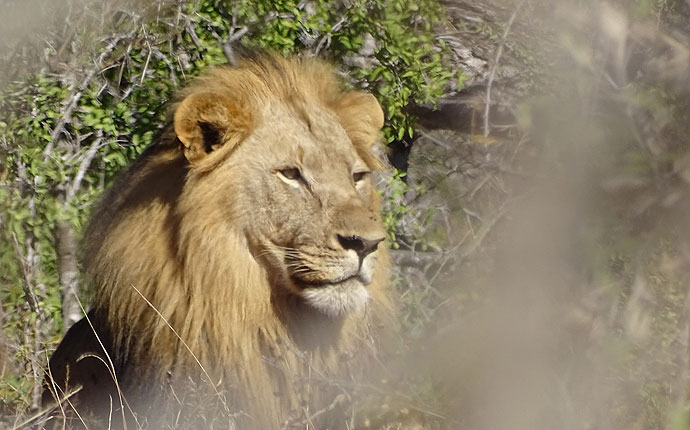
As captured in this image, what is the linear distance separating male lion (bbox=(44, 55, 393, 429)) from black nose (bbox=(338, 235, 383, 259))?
22 millimetres

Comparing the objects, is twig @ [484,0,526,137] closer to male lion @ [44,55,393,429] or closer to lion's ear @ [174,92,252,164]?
male lion @ [44,55,393,429]

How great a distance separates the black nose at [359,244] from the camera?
3320mm

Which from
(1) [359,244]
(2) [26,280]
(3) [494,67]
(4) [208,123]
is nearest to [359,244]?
(1) [359,244]

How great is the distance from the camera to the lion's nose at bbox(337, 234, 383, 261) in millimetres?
3320

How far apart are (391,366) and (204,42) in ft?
7.10

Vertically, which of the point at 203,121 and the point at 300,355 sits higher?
the point at 203,121

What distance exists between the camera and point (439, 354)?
5137 mm

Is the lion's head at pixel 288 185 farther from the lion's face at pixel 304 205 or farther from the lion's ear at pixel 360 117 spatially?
the lion's ear at pixel 360 117

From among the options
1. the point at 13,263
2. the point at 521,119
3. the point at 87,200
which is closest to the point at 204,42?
the point at 87,200

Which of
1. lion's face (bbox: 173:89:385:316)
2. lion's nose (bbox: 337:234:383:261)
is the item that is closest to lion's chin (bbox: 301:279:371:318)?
lion's face (bbox: 173:89:385:316)

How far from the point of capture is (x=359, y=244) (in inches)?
131

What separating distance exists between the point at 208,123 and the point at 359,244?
77 cm

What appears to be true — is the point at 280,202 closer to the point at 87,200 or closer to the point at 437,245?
the point at 87,200

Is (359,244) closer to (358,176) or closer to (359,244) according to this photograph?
(359,244)
